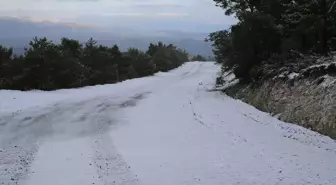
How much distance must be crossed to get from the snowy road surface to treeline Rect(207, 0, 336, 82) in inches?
264

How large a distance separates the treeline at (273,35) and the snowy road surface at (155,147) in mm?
6708

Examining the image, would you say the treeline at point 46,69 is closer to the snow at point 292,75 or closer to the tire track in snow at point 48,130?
the tire track in snow at point 48,130

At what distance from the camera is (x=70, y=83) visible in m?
31.8

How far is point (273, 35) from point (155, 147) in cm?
1607

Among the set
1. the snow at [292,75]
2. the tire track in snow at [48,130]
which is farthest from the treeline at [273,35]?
the tire track in snow at [48,130]

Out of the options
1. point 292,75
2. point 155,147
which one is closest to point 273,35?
point 292,75

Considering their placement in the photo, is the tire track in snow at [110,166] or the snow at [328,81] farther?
the snow at [328,81]

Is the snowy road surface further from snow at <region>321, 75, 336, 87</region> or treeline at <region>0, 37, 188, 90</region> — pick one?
treeline at <region>0, 37, 188, 90</region>

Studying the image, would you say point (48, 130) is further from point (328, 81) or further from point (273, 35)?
point (273, 35)

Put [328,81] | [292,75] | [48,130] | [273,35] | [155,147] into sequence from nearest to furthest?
[155,147] → [48,130] → [328,81] → [292,75] → [273,35]

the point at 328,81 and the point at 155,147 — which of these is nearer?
the point at 155,147

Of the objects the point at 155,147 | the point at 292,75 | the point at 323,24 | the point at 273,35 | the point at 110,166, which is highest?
the point at 323,24

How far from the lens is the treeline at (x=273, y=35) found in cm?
2136

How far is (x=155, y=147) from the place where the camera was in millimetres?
11461
